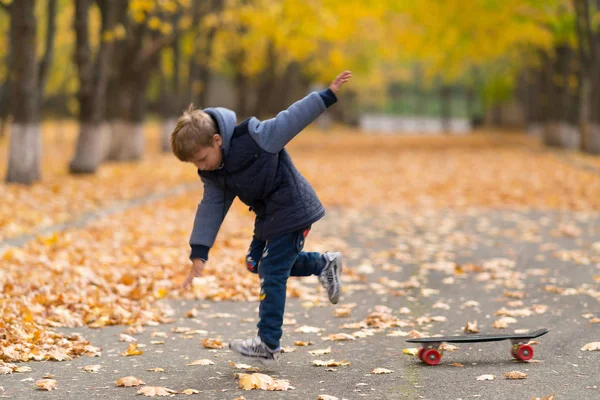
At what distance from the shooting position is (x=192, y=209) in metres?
15.4

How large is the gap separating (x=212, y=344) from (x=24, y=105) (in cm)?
1178

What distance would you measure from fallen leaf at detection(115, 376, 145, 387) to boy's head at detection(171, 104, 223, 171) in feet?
3.98

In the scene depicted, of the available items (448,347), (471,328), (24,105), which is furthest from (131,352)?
(24,105)

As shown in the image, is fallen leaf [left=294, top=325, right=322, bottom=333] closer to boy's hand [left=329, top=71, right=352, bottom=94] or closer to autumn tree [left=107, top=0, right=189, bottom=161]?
boy's hand [left=329, top=71, right=352, bottom=94]

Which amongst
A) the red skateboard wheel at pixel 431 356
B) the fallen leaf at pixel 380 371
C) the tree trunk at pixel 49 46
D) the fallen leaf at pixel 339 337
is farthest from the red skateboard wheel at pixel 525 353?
the tree trunk at pixel 49 46

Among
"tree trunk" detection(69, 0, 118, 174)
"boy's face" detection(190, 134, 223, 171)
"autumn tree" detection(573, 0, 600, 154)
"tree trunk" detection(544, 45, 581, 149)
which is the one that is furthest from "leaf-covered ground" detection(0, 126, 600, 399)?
"tree trunk" detection(544, 45, 581, 149)

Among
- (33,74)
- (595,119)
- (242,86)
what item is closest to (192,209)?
(33,74)

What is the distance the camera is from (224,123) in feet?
17.4

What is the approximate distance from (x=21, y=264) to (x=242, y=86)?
123 feet

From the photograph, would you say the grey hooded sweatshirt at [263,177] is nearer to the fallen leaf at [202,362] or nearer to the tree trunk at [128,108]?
the fallen leaf at [202,362]

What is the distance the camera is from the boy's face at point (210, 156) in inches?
206

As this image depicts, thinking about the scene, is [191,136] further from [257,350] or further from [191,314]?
[191,314]

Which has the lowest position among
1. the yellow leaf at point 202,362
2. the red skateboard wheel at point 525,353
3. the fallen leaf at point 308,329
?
the yellow leaf at point 202,362

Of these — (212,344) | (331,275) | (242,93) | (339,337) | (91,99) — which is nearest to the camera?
(331,275)
